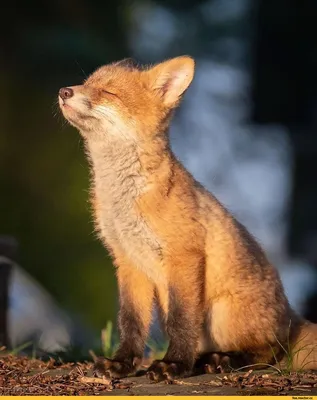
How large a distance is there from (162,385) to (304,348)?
1151 millimetres

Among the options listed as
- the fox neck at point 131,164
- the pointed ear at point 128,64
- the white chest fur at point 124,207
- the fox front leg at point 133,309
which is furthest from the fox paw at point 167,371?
the pointed ear at point 128,64

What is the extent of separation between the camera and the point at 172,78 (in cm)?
545

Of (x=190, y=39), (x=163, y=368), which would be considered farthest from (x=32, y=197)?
(x=163, y=368)

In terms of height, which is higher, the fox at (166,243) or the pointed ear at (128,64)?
the pointed ear at (128,64)

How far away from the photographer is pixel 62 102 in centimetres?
523

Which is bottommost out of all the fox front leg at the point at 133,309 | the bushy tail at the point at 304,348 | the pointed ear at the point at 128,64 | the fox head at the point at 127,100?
the bushy tail at the point at 304,348

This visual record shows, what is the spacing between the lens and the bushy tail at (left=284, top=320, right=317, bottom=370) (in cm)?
533

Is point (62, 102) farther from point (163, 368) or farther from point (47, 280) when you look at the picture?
point (47, 280)

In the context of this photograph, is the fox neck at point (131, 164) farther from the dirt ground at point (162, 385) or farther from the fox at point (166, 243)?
the dirt ground at point (162, 385)

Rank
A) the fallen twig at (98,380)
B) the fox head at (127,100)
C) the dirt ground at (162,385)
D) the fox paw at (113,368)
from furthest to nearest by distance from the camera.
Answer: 1. the fox head at (127,100)
2. the fox paw at (113,368)
3. the fallen twig at (98,380)
4. the dirt ground at (162,385)

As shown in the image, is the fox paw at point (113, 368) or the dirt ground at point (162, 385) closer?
the dirt ground at point (162, 385)

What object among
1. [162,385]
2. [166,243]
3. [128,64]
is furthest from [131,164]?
[162,385]

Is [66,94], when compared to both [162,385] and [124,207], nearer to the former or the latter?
[124,207]

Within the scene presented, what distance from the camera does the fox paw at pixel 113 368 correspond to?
4.98 metres
